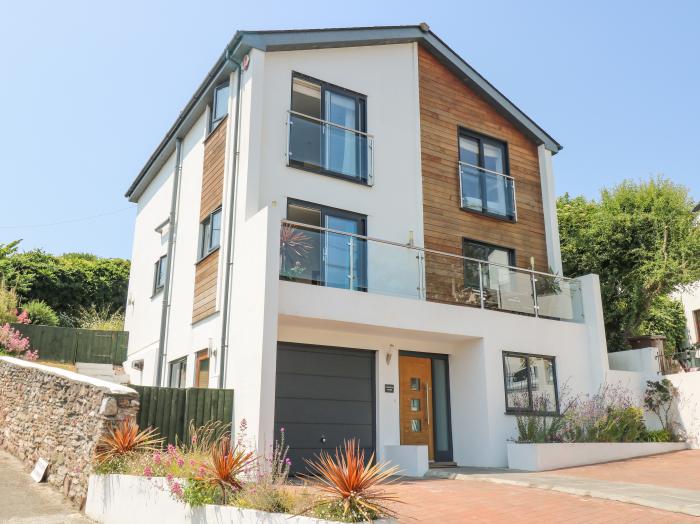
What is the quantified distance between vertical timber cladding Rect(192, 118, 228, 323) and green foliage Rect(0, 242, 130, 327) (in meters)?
14.0

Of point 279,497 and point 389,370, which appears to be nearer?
point 279,497

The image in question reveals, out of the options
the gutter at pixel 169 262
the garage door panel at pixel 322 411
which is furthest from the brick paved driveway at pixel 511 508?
the gutter at pixel 169 262

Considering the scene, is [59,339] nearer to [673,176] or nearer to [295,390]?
[295,390]

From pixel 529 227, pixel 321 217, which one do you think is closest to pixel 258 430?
pixel 321 217

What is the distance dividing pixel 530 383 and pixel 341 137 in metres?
6.44

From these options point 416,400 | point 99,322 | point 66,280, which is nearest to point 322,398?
point 416,400

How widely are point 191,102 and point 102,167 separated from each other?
17.7ft

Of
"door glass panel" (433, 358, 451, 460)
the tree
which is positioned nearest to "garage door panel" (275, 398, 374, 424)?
"door glass panel" (433, 358, 451, 460)

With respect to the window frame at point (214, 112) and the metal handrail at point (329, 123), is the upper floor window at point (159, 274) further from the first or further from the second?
the metal handrail at point (329, 123)

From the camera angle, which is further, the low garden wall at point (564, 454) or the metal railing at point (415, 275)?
the low garden wall at point (564, 454)

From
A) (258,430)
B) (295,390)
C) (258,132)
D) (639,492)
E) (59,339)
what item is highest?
(258,132)

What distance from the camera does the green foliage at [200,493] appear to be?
676cm

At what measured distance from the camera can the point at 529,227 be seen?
16.1 metres

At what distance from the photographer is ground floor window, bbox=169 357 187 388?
43.7 feet
